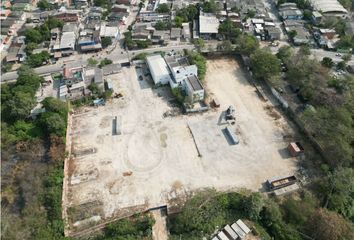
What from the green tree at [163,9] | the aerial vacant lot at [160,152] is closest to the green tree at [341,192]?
the aerial vacant lot at [160,152]

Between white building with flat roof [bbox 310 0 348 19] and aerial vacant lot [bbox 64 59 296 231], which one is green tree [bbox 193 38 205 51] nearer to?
aerial vacant lot [bbox 64 59 296 231]

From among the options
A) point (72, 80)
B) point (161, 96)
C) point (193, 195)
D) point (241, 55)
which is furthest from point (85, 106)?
point (241, 55)

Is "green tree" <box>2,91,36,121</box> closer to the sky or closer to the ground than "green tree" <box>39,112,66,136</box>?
closer to the sky

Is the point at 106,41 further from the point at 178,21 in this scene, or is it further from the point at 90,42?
the point at 178,21

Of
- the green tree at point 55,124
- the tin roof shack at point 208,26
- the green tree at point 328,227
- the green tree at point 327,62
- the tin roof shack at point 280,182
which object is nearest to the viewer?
the green tree at point 328,227

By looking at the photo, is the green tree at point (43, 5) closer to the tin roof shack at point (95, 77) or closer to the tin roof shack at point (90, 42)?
the tin roof shack at point (90, 42)

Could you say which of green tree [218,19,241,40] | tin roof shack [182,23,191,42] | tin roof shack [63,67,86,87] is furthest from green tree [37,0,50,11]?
green tree [218,19,241,40]

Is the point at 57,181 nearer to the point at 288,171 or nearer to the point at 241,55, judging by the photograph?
the point at 288,171
